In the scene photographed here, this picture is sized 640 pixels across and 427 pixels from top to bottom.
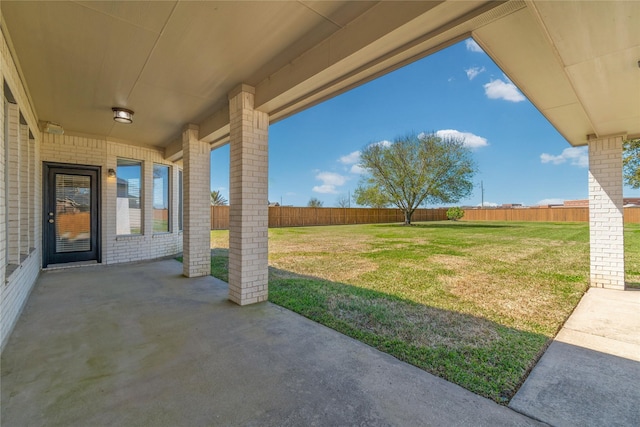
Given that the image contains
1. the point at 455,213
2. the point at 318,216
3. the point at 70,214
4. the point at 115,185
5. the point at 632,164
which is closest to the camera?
the point at 70,214

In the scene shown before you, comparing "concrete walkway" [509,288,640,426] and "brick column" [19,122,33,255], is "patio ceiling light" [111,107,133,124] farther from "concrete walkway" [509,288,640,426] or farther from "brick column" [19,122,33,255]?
"concrete walkway" [509,288,640,426]

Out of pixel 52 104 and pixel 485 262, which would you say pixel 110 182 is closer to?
pixel 52 104

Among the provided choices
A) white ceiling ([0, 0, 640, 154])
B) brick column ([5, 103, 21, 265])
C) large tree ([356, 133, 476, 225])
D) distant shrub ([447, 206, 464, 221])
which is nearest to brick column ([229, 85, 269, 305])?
white ceiling ([0, 0, 640, 154])

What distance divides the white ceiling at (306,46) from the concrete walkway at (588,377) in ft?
8.21

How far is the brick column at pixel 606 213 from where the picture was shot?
174 inches

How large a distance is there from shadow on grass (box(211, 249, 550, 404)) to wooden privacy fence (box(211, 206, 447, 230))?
13686 millimetres

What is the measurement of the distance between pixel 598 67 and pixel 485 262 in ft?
16.6

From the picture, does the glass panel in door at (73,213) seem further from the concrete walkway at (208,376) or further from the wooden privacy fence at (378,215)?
the wooden privacy fence at (378,215)

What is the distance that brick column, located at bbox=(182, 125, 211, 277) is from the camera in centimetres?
512

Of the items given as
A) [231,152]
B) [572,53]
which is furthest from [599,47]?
[231,152]

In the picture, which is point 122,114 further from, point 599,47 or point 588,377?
point 588,377

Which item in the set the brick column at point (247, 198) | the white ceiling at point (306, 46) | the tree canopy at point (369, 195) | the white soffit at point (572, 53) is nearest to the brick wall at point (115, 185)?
the white ceiling at point (306, 46)

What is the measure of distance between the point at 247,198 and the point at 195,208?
2.08 meters

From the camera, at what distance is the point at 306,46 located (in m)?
2.69
